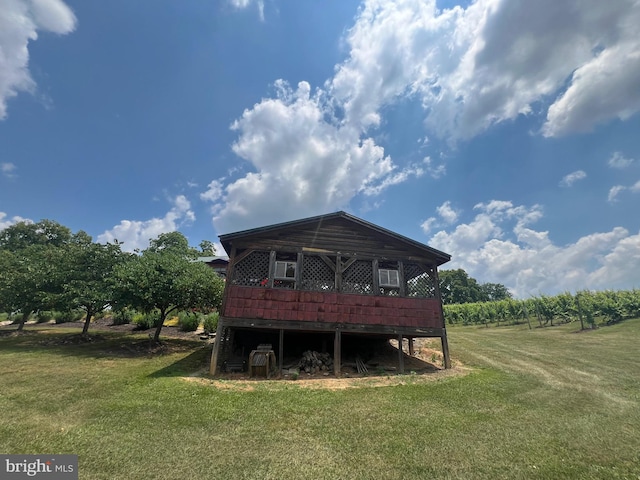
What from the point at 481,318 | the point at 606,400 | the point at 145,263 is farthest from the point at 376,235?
the point at 481,318

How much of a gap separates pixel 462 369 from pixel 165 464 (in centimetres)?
1174

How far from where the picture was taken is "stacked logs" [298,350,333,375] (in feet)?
40.6

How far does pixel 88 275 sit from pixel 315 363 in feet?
→ 46.9

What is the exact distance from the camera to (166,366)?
11.8 m

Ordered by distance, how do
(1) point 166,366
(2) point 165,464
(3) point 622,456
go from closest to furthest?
1. (2) point 165,464
2. (3) point 622,456
3. (1) point 166,366

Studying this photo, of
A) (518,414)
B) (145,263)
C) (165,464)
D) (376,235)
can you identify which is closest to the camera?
(165,464)

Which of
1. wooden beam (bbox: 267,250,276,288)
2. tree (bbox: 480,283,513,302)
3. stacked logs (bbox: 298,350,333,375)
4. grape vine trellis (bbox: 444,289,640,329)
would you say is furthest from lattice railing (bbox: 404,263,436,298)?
tree (bbox: 480,283,513,302)

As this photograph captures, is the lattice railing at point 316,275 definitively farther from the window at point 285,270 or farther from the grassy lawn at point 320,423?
the grassy lawn at point 320,423

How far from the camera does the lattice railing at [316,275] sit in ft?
42.3

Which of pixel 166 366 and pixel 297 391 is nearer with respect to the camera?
pixel 297 391

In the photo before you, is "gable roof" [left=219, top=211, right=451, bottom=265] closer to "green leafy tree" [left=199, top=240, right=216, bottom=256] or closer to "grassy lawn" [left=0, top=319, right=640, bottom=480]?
"grassy lawn" [left=0, top=319, right=640, bottom=480]

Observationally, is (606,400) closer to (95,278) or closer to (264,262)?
(264,262)

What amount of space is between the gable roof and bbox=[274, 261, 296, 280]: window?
1348 millimetres

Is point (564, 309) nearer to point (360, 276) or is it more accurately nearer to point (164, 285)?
point (360, 276)
